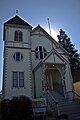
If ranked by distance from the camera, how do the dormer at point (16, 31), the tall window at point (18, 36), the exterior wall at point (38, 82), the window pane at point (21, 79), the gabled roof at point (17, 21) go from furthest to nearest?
1. the gabled roof at point (17, 21)
2. the tall window at point (18, 36)
3. the dormer at point (16, 31)
4. the exterior wall at point (38, 82)
5. the window pane at point (21, 79)

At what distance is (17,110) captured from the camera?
1423 cm

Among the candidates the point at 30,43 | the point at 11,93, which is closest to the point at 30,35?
the point at 30,43

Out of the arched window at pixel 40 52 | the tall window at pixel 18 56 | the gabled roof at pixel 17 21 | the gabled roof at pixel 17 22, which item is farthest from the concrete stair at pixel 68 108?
the gabled roof at pixel 17 21

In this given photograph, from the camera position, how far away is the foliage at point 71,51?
121 feet

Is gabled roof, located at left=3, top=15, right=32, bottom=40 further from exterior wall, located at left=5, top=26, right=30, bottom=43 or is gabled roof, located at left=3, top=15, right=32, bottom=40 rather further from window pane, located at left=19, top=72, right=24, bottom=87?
window pane, located at left=19, top=72, right=24, bottom=87

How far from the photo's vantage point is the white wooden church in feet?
63.9

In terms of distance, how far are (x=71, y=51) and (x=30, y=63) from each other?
828 inches

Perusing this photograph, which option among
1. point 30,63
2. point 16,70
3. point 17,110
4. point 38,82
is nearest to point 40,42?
point 30,63

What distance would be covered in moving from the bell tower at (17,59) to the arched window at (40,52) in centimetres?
155

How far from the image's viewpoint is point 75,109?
15.6m

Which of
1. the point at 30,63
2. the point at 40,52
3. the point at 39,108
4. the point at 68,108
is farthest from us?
the point at 40,52

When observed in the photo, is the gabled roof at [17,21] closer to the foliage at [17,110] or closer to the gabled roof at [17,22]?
the gabled roof at [17,22]

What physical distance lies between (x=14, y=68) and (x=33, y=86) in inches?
134

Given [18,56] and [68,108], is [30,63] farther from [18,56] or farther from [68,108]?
[68,108]
